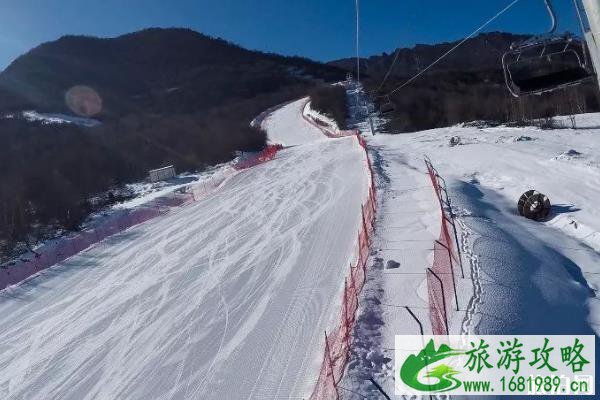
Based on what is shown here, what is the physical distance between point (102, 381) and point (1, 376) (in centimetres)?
302

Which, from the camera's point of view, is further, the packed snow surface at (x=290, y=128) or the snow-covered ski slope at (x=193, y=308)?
the packed snow surface at (x=290, y=128)

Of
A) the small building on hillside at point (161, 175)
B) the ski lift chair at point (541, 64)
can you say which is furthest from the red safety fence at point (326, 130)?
the ski lift chair at point (541, 64)

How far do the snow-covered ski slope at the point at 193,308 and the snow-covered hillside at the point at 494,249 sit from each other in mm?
1217

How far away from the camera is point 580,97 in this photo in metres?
50.6

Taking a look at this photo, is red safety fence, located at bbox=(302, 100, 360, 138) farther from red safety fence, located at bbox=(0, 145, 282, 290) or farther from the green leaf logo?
the green leaf logo

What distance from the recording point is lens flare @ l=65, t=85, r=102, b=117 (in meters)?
78.6

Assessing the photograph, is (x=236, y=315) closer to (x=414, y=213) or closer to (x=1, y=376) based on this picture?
(x=1, y=376)

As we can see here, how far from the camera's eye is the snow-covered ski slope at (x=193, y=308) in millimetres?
9531

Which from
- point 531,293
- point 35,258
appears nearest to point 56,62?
point 35,258

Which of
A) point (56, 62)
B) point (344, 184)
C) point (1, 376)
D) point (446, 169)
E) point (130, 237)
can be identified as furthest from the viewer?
point (56, 62)

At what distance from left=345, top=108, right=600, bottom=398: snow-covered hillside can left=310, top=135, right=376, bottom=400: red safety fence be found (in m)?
0.24

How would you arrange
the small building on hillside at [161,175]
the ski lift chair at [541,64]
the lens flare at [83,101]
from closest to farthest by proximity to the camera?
the ski lift chair at [541,64], the small building on hillside at [161,175], the lens flare at [83,101]

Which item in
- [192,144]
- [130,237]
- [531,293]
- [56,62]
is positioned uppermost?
[56,62]

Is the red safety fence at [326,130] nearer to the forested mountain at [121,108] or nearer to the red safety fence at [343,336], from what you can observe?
the forested mountain at [121,108]
